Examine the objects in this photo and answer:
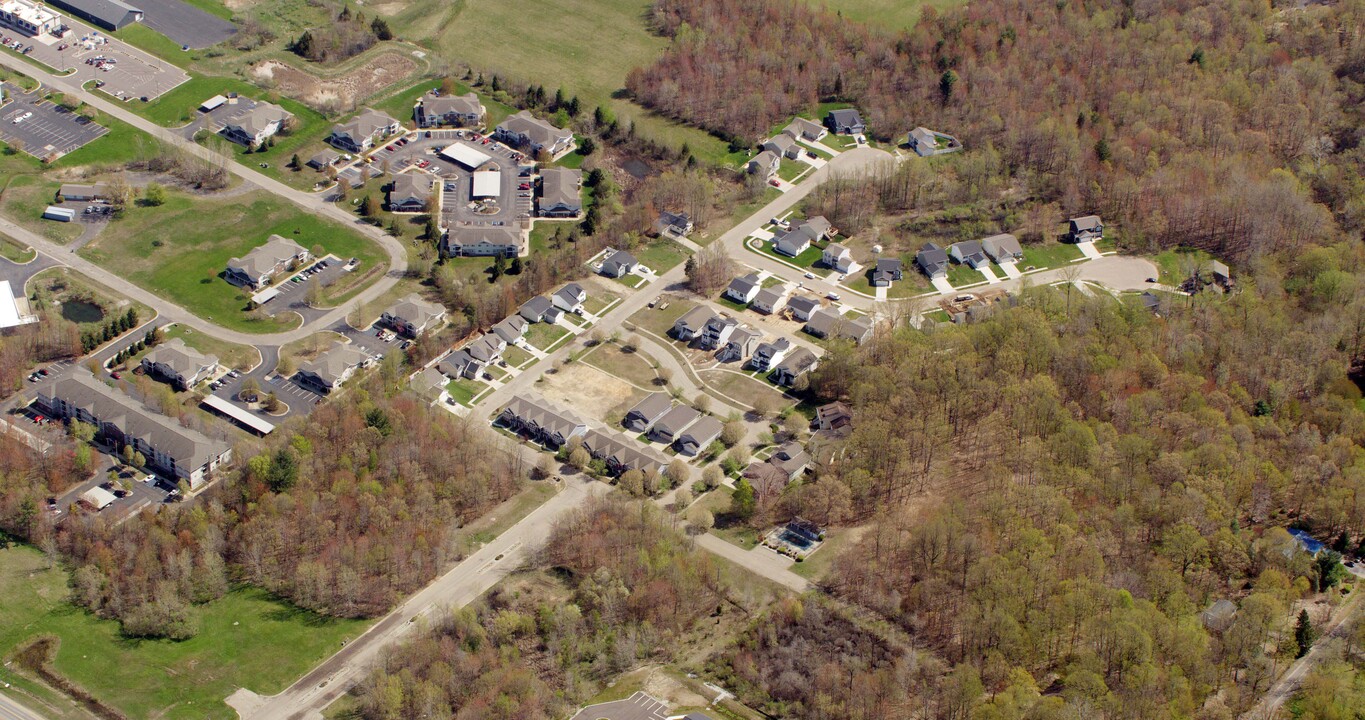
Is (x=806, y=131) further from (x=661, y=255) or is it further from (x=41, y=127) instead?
(x=41, y=127)

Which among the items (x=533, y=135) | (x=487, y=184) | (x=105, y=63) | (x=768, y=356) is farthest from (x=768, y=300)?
(x=105, y=63)

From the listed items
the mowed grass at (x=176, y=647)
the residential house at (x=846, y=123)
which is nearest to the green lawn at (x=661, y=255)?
the residential house at (x=846, y=123)

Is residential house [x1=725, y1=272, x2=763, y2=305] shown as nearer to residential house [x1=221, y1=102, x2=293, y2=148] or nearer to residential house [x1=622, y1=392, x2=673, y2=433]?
residential house [x1=622, y1=392, x2=673, y2=433]

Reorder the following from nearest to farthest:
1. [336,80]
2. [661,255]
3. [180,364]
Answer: [180,364], [661,255], [336,80]

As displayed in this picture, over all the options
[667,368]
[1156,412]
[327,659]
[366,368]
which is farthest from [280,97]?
[1156,412]

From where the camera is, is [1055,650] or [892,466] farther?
[892,466]

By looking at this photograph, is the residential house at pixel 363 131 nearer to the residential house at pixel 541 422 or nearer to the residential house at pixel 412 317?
the residential house at pixel 412 317

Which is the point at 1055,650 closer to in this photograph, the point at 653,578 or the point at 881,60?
the point at 653,578
